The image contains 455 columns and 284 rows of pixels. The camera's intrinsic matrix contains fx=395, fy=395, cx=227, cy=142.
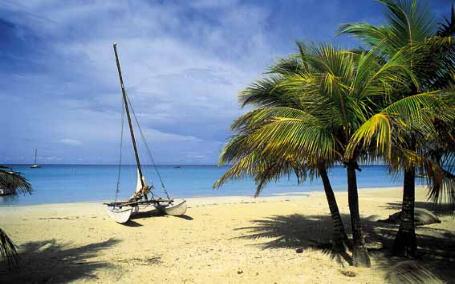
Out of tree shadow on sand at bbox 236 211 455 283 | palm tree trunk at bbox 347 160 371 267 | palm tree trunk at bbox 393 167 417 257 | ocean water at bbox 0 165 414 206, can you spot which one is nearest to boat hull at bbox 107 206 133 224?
ocean water at bbox 0 165 414 206

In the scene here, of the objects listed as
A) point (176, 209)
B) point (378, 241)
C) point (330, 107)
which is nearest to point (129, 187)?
point (176, 209)

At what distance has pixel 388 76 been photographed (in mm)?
6848

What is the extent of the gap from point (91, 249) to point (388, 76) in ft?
26.7

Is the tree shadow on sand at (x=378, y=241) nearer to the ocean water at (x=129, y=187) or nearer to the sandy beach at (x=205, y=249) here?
the sandy beach at (x=205, y=249)

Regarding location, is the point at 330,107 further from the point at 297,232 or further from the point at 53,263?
the point at 53,263

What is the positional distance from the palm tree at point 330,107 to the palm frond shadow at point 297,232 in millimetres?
2685

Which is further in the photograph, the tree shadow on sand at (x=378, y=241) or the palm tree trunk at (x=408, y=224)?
the palm tree trunk at (x=408, y=224)

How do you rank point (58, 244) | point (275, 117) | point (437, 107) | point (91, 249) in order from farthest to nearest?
point (58, 244), point (91, 249), point (275, 117), point (437, 107)

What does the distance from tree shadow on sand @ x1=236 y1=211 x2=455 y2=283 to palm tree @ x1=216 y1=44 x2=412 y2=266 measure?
190 cm

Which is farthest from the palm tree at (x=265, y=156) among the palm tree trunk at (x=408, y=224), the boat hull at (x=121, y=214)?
the boat hull at (x=121, y=214)

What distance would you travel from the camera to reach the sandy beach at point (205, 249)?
7.37 metres

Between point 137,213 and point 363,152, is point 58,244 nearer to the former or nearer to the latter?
point 137,213

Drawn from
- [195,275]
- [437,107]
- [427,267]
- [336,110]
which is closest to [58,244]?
[195,275]

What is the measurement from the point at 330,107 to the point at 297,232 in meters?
5.91
